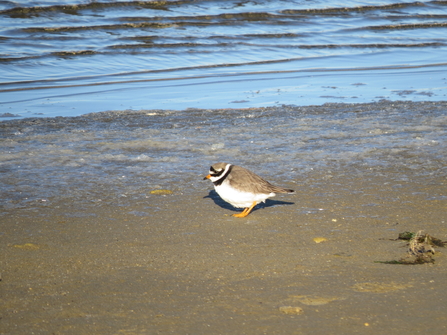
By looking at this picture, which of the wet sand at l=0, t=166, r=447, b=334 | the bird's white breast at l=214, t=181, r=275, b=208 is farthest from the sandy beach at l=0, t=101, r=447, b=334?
the bird's white breast at l=214, t=181, r=275, b=208

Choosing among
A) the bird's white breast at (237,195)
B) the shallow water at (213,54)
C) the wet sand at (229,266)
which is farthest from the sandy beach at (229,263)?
the shallow water at (213,54)

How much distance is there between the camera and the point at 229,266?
428cm

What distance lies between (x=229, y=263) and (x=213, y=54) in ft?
43.1

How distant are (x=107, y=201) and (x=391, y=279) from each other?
301 centimetres

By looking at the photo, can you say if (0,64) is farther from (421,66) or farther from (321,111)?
(421,66)

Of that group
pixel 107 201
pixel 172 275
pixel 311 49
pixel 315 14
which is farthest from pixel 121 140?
pixel 315 14

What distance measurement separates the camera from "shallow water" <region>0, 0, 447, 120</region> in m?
11.5

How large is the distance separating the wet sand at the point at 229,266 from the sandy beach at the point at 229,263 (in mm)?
12

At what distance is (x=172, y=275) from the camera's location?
4.13 m

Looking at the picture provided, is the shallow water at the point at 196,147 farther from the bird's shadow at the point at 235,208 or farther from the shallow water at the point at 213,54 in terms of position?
the shallow water at the point at 213,54

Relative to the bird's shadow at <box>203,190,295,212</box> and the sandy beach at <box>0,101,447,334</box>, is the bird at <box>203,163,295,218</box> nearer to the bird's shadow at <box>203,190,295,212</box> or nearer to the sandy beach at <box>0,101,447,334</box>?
the sandy beach at <box>0,101,447,334</box>

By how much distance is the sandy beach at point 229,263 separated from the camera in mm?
3422

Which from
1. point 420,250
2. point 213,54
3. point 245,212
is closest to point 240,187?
point 245,212

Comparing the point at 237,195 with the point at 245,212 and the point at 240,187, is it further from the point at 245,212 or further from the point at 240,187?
the point at 245,212
